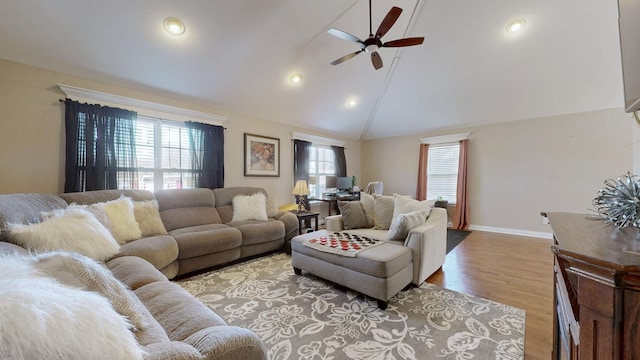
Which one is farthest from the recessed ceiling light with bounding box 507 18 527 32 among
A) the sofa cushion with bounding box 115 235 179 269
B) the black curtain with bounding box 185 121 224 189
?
the sofa cushion with bounding box 115 235 179 269

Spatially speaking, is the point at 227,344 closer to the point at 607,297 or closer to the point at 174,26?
the point at 607,297

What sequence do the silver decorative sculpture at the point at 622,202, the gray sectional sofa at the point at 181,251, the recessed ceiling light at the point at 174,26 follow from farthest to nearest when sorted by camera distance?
1. the recessed ceiling light at the point at 174,26
2. the gray sectional sofa at the point at 181,251
3. the silver decorative sculpture at the point at 622,202

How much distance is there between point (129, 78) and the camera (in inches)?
119

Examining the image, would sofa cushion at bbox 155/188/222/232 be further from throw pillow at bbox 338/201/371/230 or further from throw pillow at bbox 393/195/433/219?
throw pillow at bbox 393/195/433/219

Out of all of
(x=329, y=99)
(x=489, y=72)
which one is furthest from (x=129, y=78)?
(x=489, y=72)

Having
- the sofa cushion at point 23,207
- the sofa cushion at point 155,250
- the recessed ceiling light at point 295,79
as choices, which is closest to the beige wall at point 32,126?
the sofa cushion at point 23,207

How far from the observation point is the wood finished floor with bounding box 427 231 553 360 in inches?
72.1

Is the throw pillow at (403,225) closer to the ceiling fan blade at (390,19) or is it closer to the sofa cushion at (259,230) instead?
the sofa cushion at (259,230)

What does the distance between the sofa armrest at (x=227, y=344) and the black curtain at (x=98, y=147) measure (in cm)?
306

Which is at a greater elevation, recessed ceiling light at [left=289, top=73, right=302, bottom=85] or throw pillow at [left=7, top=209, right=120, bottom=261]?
recessed ceiling light at [left=289, top=73, right=302, bottom=85]

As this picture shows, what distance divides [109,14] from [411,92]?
4.58 m

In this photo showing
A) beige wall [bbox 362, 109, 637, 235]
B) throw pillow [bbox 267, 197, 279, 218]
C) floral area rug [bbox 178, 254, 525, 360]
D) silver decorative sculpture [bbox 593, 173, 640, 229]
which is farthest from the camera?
beige wall [bbox 362, 109, 637, 235]

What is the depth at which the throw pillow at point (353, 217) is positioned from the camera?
322cm

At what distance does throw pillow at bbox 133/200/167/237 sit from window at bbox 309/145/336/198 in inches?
122
